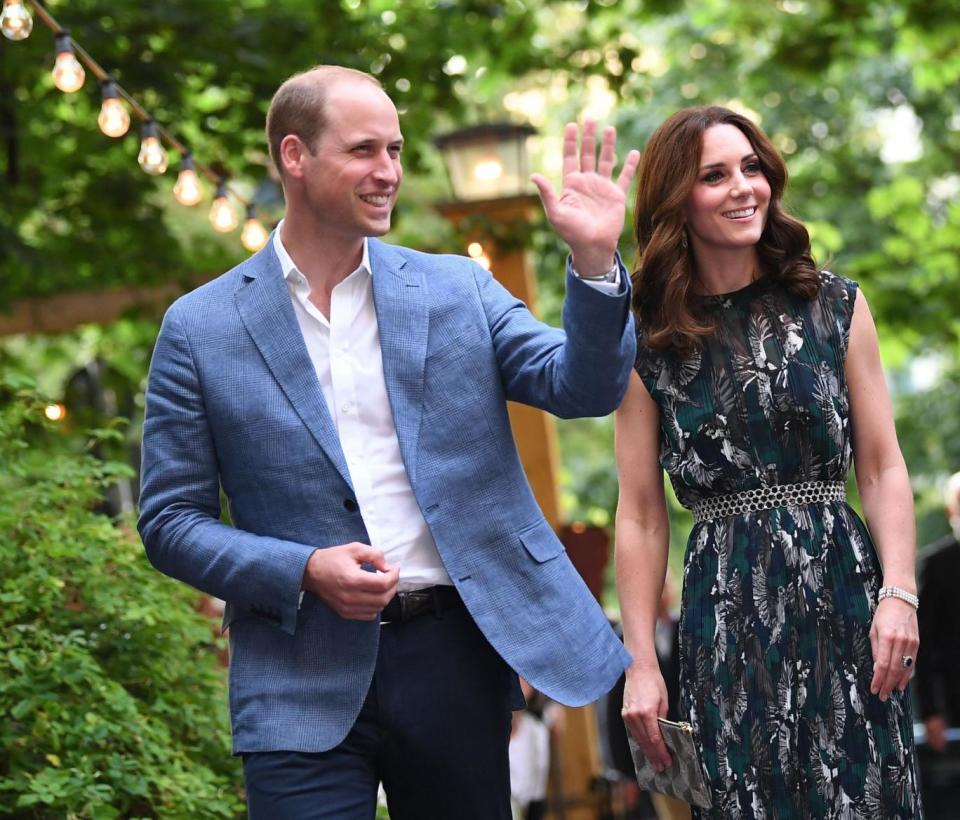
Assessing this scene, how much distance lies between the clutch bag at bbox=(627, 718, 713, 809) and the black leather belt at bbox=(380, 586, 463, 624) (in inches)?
26.8

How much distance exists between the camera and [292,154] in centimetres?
361

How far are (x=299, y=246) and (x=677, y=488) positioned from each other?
1053 mm

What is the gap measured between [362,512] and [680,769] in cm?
98

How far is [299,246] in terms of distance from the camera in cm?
368

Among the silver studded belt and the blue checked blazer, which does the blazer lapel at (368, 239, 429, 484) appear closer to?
the blue checked blazer

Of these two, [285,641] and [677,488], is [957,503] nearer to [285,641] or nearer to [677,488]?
[677,488]

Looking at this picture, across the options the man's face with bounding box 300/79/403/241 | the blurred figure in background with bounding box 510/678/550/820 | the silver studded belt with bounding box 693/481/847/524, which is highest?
the man's face with bounding box 300/79/403/241

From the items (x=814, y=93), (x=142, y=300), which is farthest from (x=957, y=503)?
(x=814, y=93)

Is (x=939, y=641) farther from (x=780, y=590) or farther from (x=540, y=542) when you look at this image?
(x=540, y=542)

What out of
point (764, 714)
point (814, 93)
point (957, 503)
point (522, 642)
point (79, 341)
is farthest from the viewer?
point (814, 93)

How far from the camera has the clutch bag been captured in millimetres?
3803

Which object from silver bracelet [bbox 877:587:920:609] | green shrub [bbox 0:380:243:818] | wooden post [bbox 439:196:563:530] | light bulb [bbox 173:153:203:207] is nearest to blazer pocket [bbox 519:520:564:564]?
silver bracelet [bbox 877:587:920:609]

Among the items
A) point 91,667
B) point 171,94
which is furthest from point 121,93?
point 171,94

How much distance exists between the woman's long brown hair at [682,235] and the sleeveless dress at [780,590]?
0.06 metres
